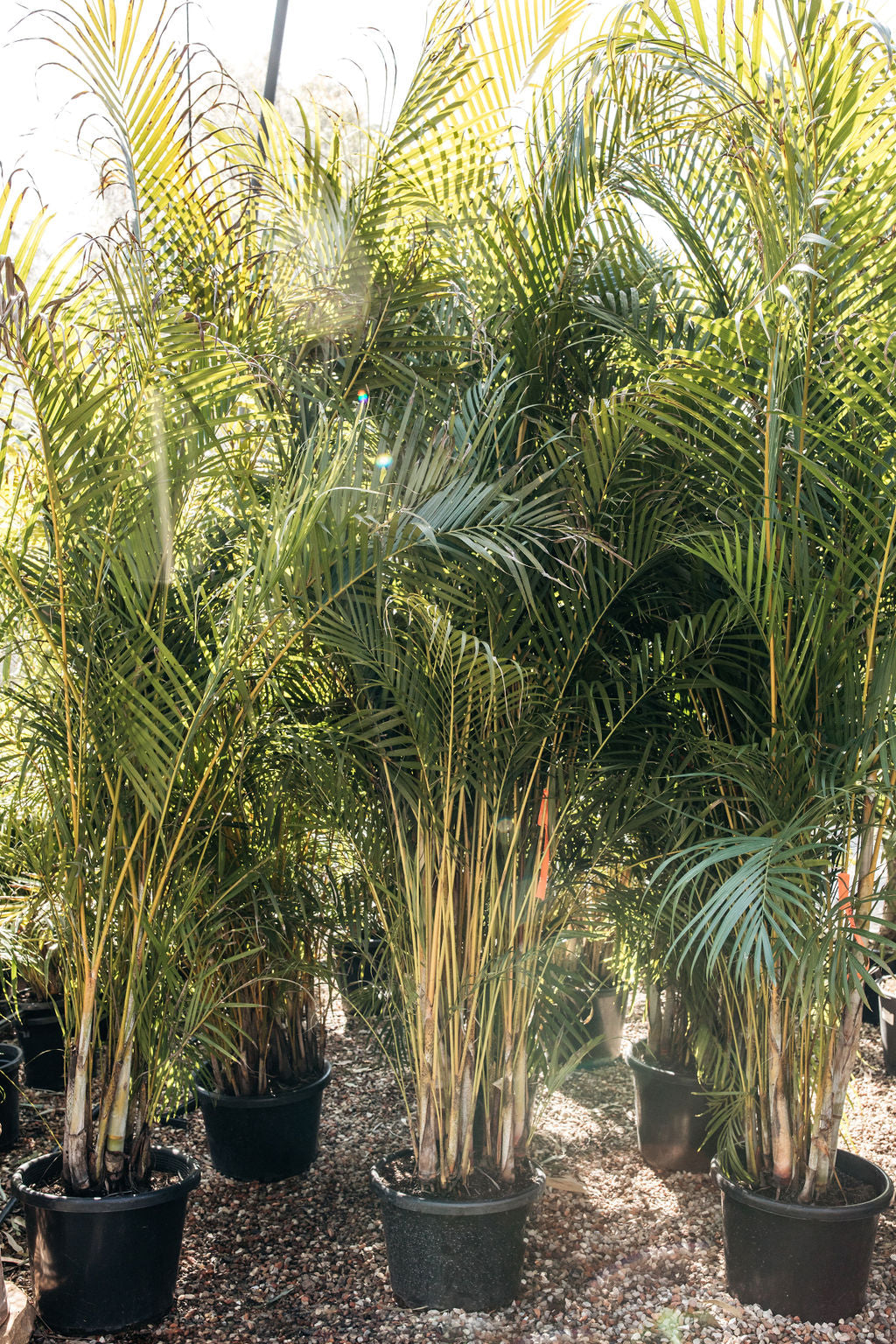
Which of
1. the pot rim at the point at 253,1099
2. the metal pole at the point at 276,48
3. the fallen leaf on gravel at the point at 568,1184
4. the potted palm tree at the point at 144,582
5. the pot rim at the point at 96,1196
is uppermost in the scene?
the metal pole at the point at 276,48

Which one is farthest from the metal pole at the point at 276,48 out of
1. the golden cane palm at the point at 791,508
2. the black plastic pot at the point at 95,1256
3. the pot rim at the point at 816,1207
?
the pot rim at the point at 816,1207

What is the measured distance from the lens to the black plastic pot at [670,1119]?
246 cm

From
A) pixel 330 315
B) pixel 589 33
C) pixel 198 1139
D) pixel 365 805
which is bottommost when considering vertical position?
pixel 198 1139

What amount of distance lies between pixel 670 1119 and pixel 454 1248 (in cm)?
82

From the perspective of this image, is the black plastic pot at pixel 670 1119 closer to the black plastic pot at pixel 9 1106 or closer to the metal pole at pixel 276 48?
the black plastic pot at pixel 9 1106

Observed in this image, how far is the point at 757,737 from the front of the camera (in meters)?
1.93

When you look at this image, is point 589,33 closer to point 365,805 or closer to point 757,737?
point 757,737

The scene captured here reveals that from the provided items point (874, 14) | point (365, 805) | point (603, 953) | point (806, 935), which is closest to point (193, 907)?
point (365, 805)

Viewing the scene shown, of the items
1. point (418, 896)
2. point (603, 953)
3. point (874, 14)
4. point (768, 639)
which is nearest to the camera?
point (874, 14)

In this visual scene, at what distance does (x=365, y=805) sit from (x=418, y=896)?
0.20m

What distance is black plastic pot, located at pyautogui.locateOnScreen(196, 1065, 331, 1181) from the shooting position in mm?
2367

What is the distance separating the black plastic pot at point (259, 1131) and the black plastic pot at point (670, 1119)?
0.79m

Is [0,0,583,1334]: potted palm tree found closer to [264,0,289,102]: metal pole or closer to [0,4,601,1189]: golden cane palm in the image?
[0,4,601,1189]: golden cane palm

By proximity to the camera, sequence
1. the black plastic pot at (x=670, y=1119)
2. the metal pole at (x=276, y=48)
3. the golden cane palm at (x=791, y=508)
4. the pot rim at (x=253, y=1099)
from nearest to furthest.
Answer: the golden cane palm at (x=791, y=508), the pot rim at (x=253, y=1099), the black plastic pot at (x=670, y=1119), the metal pole at (x=276, y=48)
